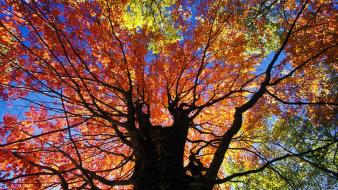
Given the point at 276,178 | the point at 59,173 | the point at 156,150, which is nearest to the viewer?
the point at 59,173

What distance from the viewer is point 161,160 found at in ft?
19.0

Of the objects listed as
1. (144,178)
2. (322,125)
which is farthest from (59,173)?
(322,125)

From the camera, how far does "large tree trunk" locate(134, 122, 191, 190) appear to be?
5.24 meters

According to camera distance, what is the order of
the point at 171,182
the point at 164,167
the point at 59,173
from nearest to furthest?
1. the point at 59,173
2. the point at 171,182
3. the point at 164,167

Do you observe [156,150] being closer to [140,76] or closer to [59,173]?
[59,173]

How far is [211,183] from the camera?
4.74 meters

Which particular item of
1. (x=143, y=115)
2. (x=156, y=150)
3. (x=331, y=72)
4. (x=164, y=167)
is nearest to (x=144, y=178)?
(x=164, y=167)

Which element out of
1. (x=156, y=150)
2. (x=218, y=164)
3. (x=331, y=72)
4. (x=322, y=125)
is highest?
(x=331, y=72)

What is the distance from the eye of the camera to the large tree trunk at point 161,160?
5.24 meters

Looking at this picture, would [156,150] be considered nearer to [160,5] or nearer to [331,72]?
[160,5]

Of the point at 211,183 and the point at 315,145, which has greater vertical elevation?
the point at 315,145

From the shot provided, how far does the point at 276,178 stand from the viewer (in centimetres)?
1361

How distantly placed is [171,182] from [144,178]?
53 cm

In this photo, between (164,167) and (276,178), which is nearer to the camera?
(164,167)
